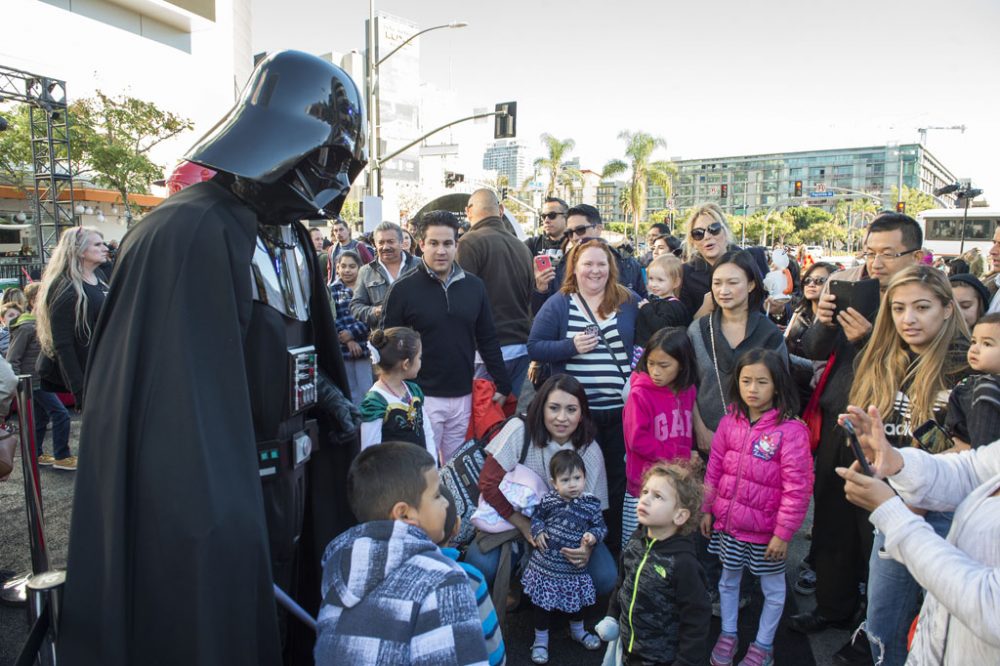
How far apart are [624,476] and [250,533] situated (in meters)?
2.99

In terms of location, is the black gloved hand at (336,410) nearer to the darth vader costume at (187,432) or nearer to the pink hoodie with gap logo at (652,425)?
the darth vader costume at (187,432)

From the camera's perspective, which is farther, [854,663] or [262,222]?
[854,663]

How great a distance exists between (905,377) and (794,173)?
549 feet

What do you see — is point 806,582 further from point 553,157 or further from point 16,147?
point 553,157

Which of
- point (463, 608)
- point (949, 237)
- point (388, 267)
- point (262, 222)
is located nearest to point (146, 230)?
point (262, 222)

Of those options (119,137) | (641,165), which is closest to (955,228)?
(641,165)

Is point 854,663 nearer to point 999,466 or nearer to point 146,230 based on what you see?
point 999,466

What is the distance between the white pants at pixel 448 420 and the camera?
4.49 meters

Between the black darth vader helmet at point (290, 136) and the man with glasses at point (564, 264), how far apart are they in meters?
3.63

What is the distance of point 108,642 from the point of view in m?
1.43

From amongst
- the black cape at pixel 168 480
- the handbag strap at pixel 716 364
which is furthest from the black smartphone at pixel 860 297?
the black cape at pixel 168 480

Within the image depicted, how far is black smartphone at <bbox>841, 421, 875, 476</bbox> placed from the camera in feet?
5.51

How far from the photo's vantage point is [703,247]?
4754 millimetres

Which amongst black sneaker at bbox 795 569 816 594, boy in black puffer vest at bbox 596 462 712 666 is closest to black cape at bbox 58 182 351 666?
boy in black puffer vest at bbox 596 462 712 666
